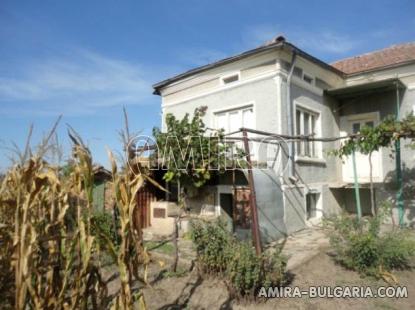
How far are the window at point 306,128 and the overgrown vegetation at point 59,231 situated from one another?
26.5ft

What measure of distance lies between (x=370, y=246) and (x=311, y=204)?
5.14 metres

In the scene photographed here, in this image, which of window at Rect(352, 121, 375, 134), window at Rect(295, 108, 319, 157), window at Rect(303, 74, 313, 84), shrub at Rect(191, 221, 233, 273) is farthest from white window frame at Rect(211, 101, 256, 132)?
shrub at Rect(191, 221, 233, 273)

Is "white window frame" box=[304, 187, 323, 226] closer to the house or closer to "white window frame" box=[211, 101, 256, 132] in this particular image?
the house

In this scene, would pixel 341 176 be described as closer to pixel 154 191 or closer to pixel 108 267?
pixel 154 191

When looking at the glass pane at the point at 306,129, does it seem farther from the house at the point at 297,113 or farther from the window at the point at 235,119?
the window at the point at 235,119

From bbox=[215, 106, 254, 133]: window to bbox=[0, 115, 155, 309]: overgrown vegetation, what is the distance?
7.71m

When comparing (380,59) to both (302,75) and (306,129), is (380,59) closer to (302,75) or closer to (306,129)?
(302,75)

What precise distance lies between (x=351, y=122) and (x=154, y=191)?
774cm

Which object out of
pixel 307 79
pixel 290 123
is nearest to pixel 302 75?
pixel 307 79

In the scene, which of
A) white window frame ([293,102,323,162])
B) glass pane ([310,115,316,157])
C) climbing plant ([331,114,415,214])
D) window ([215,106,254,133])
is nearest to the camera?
climbing plant ([331,114,415,214])

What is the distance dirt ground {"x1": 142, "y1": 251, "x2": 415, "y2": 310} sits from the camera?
14.6 ft

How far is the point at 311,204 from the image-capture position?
33.7 feet

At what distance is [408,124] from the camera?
750 cm

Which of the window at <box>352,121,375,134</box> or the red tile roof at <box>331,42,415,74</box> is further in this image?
the window at <box>352,121,375,134</box>
